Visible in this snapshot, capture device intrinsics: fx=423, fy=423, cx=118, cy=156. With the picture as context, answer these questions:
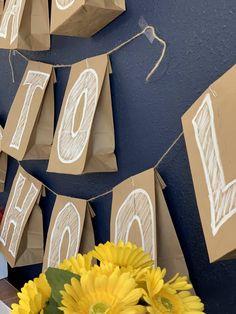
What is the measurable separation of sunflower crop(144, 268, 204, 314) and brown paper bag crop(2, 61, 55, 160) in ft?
1.83

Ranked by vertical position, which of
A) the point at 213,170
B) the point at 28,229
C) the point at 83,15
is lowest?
the point at 28,229

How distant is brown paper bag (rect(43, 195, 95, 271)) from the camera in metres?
0.86

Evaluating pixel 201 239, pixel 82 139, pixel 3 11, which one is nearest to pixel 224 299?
pixel 201 239

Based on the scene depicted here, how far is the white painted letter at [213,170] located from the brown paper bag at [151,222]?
179 mm

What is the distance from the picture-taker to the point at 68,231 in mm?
888

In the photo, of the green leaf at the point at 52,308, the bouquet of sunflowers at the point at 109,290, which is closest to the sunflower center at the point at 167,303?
the bouquet of sunflowers at the point at 109,290

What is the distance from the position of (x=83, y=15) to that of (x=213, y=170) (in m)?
0.39

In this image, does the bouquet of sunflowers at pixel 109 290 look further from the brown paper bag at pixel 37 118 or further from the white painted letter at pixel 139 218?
the brown paper bag at pixel 37 118

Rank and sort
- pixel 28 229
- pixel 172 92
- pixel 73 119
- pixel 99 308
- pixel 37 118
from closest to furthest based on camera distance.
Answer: pixel 99 308 < pixel 172 92 < pixel 73 119 < pixel 37 118 < pixel 28 229

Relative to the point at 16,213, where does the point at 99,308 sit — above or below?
above

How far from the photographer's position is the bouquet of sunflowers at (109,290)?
1.36ft

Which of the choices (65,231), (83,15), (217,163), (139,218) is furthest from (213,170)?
(65,231)

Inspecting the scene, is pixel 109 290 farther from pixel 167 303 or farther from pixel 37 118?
pixel 37 118

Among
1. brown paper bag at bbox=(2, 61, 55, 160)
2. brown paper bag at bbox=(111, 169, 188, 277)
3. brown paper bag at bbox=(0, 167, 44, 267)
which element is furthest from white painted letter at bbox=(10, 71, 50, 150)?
brown paper bag at bbox=(111, 169, 188, 277)
